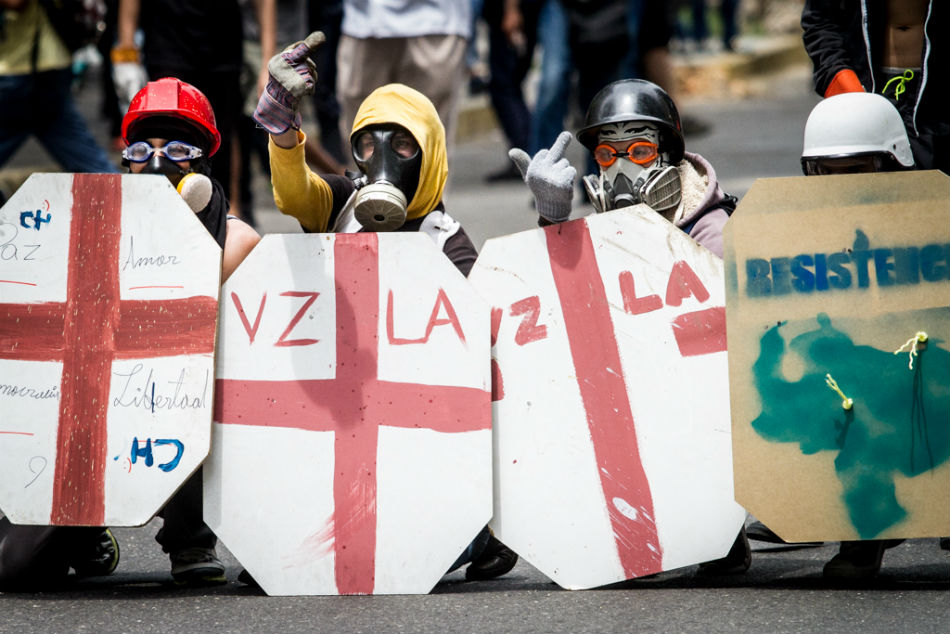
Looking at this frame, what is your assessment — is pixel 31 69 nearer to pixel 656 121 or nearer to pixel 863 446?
pixel 656 121

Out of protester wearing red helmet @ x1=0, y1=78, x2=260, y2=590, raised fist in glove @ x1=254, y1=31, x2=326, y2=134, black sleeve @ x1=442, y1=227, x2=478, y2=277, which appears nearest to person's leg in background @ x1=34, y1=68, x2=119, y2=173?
protester wearing red helmet @ x1=0, y1=78, x2=260, y2=590

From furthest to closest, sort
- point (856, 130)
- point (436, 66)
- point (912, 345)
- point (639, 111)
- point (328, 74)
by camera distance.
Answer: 1. point (328, 74)
2. point (436, 66)
3. point (639, 111)
4. point (856, 130)
5. point (912, 345)

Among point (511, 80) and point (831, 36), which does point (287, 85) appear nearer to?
point (831, 36)

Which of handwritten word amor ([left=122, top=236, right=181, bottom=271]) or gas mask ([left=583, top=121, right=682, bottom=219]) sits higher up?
gas mask ([left=583, top=121, right=682, bottom=219])

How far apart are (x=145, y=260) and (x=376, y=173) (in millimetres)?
632

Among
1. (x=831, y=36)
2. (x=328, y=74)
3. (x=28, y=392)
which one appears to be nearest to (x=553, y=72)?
(x=328, y=74)

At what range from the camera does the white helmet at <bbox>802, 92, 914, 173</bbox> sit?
3752 millimetres

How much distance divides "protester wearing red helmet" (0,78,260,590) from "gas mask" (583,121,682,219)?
0.93 metres

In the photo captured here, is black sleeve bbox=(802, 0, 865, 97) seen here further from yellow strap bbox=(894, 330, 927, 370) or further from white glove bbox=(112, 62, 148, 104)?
white glove bbox=(112, 62, 148, 104)

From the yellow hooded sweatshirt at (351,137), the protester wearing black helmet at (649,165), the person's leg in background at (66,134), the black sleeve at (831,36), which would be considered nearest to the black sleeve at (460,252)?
the yellow hooded sweatshirt at (351,137)

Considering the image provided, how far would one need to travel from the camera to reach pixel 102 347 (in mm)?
3605

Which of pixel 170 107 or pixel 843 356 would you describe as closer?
pixel 843 356

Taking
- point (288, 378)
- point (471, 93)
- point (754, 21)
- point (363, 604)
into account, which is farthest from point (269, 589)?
point (754, 21)

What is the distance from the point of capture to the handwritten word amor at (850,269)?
3479mm
